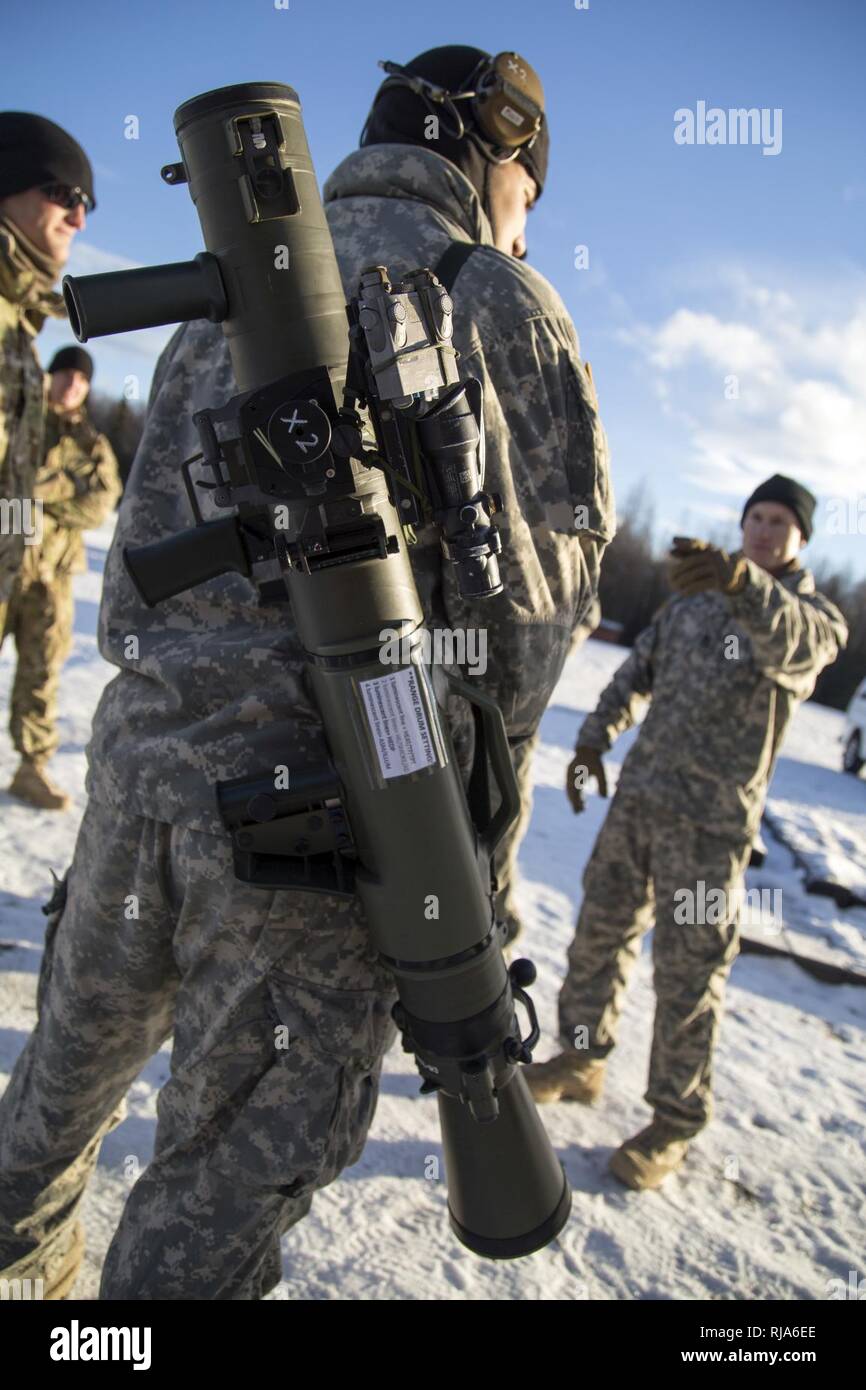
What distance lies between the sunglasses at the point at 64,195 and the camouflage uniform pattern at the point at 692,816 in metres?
2.70

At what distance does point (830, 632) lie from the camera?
3.45 m

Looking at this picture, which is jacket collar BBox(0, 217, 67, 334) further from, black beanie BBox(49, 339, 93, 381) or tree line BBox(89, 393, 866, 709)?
tree line BBox(89, 393, 866, 709)

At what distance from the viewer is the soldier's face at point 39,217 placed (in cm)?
344

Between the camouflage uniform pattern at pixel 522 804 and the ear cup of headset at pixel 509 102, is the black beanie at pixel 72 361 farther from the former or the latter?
the camouflage uniform pattern at pixel 522 804

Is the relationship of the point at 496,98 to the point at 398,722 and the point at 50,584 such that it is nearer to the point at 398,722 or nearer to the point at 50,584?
the point at 398,722

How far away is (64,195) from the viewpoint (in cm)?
347

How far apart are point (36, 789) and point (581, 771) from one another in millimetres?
2853

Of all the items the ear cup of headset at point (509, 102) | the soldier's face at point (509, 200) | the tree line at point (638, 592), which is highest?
the ear cup of headset at point (509, 102)

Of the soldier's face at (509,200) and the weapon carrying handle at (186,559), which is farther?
the soldier's face at (509,200)

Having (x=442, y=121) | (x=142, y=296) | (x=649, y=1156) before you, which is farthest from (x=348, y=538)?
(x=649, y=1156)

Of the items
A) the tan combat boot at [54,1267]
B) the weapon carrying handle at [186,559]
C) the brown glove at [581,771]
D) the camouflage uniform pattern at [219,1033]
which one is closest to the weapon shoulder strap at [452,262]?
the weapon carrying handle at [186,559]
